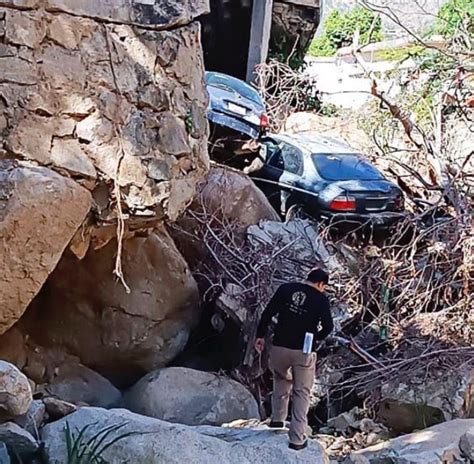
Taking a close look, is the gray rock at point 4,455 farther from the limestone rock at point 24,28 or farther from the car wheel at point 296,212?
the car wheel at point 296,212

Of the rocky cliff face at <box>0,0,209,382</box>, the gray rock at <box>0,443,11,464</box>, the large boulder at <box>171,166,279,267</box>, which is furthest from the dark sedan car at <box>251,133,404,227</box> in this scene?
the gray rock at <box>0,443,11,464</box>

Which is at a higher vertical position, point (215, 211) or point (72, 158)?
point (72, 158)

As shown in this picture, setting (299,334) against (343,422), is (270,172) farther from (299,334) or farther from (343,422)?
(299,334)

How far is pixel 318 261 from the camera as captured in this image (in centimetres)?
980

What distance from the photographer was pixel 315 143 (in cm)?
1268

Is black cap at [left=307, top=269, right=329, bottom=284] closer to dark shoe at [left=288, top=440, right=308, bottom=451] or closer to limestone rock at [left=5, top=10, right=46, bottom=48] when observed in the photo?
dark shoe at [left=288, top=440, right=308, bottom=451]

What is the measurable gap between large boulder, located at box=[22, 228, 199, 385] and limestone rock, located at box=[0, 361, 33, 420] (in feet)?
10.7

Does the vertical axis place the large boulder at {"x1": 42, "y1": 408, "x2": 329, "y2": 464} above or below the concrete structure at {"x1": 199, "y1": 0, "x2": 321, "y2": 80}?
below

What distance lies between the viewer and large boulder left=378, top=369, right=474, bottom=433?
27.1 feet

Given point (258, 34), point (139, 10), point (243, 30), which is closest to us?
point (139, 10)

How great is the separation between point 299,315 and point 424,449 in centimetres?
177

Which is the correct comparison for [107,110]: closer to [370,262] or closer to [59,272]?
[59,272]

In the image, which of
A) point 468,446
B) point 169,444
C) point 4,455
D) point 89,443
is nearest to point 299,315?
point 169,444

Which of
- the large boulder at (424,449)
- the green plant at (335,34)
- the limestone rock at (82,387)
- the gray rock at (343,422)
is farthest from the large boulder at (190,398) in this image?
the green plant at (335,34)
